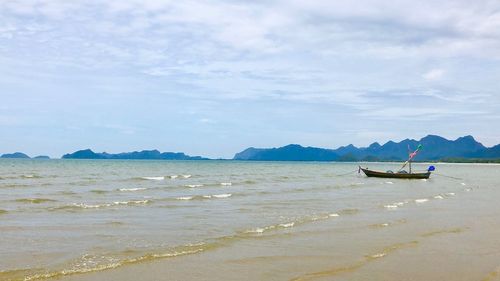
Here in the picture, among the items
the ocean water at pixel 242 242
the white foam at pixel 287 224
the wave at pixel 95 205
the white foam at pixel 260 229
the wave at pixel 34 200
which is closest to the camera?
the ocean water at pixel 242 242

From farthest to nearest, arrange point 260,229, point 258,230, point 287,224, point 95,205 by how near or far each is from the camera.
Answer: point 95,205 → point 287,224 → point 260,229 → point 258,230

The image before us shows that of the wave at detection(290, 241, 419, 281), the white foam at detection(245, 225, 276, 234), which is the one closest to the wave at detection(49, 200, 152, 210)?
the white foam at detection(245, 225, 276, 234)

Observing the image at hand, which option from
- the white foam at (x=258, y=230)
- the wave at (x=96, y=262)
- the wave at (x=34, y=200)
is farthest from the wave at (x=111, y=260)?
the wave at (x=34, y=200)

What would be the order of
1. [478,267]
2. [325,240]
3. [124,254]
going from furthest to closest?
1. [325,240]
2. [124,254]
3. [478,267]

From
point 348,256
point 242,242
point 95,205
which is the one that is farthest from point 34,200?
point 348,256

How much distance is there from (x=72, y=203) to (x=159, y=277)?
51.0ft

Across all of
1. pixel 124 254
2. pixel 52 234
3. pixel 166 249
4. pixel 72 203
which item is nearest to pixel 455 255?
pixel 166 249

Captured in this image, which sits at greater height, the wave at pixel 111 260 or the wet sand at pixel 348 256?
the wave at pixel 111 260

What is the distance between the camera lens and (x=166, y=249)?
12.9 meters

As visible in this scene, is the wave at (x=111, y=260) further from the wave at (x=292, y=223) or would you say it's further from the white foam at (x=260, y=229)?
the wave at (x=292, y=223)

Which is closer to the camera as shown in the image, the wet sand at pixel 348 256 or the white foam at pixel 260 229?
the wet sand at pixel 348 256

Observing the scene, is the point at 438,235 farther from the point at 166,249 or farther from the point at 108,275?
the point at 108,275

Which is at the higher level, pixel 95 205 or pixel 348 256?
pixel 95 205

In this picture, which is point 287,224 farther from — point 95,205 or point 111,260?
point 95,205
